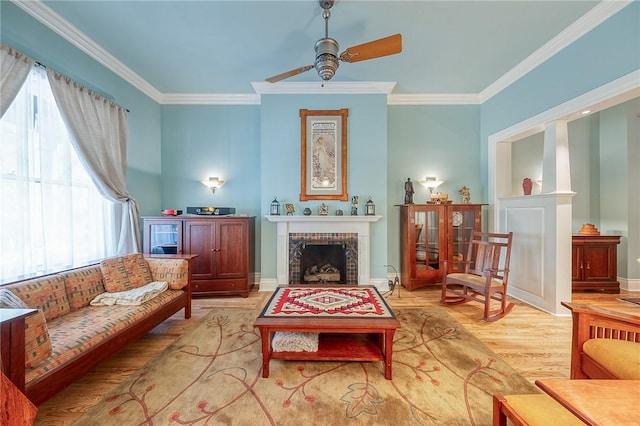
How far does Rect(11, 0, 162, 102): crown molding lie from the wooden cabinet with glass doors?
14.7 ft

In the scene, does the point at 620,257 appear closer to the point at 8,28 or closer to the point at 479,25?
the point at 479,25

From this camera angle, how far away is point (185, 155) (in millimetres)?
4215

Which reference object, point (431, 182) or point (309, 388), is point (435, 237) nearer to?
point (431, 182)

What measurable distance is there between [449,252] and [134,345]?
412 cm

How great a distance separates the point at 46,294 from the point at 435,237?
173 inches

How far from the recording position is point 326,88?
3.83 m

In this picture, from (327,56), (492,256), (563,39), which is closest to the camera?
(327,56)

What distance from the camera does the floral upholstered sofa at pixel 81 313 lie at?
1.36 meters

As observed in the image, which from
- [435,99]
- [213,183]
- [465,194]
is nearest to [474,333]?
[465,194]

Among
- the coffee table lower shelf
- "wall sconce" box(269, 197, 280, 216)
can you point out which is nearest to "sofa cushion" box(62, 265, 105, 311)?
the coffee table lower shelf

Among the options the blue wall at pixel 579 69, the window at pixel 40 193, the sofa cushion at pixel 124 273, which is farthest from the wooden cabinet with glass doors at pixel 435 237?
the window at pixel 40 193

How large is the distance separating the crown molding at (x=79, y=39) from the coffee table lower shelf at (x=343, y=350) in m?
3.82

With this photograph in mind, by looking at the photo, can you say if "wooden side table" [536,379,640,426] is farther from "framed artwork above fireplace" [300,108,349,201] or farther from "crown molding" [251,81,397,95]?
"crown molding" [251,81,397,95]

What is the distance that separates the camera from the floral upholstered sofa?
1.36m
